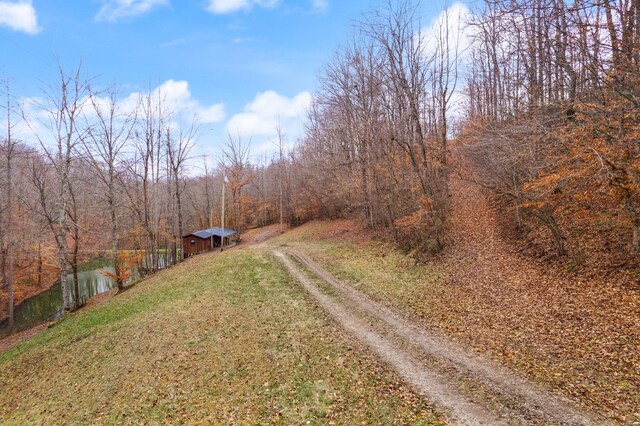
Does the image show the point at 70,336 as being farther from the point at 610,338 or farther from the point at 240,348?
the point at 610,338

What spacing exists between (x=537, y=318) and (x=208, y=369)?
8.49 metres

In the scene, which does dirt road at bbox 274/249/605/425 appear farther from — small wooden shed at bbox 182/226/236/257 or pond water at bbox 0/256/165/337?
small wooden shed at bbox 182/226/236/257

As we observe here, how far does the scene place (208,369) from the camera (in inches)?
309

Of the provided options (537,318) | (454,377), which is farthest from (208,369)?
Answer: (537,318)

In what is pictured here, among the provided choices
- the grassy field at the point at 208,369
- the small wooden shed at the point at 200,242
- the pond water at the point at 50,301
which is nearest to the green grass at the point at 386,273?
the grassy field at the point at 208,369

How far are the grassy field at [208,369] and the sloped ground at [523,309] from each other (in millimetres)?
2669

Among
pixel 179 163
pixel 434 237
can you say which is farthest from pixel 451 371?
pixel 179 163

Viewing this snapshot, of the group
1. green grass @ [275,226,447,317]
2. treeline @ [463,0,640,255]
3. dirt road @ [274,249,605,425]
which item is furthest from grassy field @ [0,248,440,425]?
treeline @ [463,0,640,255]

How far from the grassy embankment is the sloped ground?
18 millimetres

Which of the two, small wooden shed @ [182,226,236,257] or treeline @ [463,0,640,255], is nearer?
treeline @ [463,0,640,255]

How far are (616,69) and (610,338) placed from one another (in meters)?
6.19

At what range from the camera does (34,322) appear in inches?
887

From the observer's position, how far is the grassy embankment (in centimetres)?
573

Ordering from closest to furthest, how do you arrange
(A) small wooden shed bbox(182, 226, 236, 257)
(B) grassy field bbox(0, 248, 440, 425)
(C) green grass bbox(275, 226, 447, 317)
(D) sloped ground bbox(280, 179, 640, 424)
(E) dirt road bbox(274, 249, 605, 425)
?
(E) dirt road bbox(274, 249, 605, 425) → (D) sloped ground bbox(280, 179, 640, 424) → (B) grassy field bbox(0, 248, 440, 425) → (C) green grass bbox(275, 226, 447, 317) → (A) small wooden shed bbox(182, 226, 236, 257)
